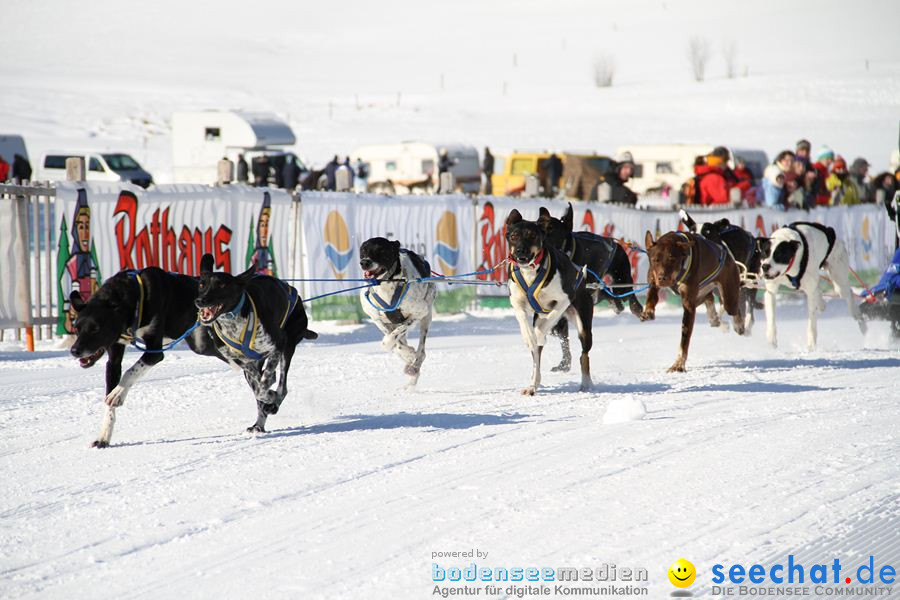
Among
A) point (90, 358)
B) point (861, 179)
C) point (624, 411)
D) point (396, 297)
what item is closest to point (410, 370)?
point (396, 297)

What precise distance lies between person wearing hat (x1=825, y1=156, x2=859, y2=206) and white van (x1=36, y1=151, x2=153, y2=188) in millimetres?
16154

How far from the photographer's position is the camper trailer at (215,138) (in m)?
34.9

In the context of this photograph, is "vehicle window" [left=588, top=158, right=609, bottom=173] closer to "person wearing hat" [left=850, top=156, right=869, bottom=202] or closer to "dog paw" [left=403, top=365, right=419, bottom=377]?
"person wearing hat" [left=850, top=156, right=869, bottom=202]

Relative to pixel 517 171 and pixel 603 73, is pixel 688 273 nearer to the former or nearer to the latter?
pixel 517 171

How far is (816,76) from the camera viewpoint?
68000 millimetres

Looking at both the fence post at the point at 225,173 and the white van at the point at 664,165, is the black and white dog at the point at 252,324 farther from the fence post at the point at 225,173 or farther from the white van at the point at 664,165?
the white van at the point at 664,165

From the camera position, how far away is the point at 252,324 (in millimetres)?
6871

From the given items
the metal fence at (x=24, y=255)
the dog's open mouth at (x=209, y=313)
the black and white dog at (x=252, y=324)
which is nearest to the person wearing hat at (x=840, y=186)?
the metal fence at (x=24, y=255)

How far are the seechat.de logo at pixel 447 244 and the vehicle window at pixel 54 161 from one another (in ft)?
64.0

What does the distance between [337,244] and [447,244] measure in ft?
6.67

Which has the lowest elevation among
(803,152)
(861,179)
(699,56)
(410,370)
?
(410,370)

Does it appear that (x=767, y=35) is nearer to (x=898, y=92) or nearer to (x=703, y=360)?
(x=898, y=92)

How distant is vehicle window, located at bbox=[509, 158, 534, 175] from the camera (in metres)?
31.9

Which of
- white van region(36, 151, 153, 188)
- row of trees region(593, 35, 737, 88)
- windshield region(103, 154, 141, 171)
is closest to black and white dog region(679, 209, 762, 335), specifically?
white van region(36, 151, 153, 188)
